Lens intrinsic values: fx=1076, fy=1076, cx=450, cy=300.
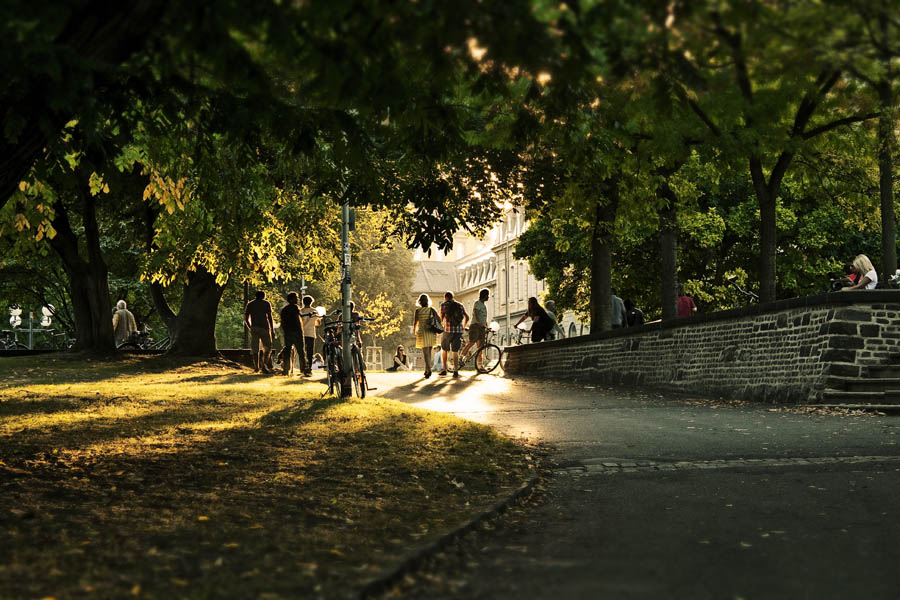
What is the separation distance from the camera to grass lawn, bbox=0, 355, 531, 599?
4953mm

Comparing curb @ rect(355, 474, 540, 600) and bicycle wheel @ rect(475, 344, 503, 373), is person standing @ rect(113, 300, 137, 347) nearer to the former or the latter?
bicycle wheel @ rect(475, 344, 503, 373)

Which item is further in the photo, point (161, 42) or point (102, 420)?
point (102, 420)

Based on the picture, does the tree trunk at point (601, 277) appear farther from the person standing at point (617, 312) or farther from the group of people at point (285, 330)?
the group of people at point (285, 330)

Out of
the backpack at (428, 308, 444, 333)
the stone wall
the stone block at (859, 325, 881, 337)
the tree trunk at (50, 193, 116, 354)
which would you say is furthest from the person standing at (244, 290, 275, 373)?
the stone block at (859, 325, 881, 337)

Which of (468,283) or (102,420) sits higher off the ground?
(468,283)

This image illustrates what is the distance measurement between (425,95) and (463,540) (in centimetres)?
385

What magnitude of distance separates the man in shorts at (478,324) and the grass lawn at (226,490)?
9.06 m

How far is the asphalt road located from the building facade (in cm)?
5861

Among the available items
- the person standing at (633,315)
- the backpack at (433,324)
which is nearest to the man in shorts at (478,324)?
the backpack at (433,324)

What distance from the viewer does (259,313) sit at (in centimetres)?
2314

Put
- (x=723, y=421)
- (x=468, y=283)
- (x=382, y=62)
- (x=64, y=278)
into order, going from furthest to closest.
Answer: (x=468, y=283) → (x=64, y=278) → (x=723, y=421) → (x=382, y=62)

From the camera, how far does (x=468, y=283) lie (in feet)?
390

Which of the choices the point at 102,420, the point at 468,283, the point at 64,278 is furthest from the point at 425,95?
the point at 468,283

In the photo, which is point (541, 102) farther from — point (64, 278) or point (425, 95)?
point (64, 278)
